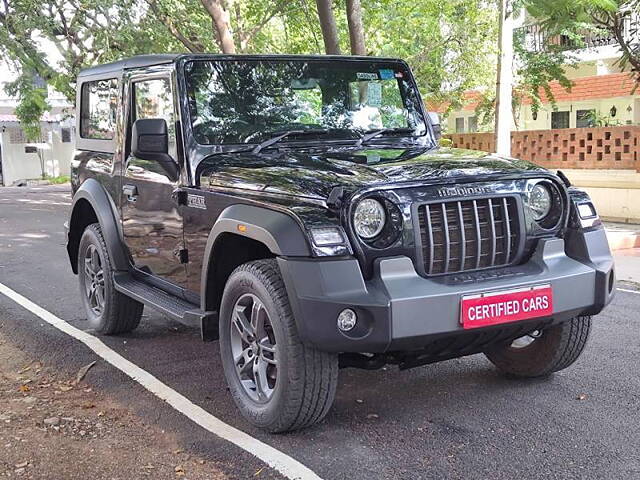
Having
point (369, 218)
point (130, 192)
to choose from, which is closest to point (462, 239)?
point (369, 218)

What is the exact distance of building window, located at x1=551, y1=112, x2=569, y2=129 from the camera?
73.5ft

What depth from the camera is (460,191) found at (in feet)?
12.5

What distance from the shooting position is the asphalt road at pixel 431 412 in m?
3.61

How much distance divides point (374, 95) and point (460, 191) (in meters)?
1.67

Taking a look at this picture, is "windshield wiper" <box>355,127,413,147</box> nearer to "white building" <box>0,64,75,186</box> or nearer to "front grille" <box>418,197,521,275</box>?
"front grille" <box>418,197,521,275</box>

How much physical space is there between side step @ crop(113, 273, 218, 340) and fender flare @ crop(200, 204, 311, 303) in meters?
0.39

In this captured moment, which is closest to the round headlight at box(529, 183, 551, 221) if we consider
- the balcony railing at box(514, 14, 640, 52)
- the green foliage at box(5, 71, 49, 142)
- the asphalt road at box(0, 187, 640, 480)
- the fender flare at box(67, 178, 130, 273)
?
the asphalt road at box(0, 187, 640, 480)

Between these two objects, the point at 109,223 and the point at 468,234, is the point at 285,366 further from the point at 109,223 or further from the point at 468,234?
the point at 109,223

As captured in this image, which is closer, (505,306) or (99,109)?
(505,306)

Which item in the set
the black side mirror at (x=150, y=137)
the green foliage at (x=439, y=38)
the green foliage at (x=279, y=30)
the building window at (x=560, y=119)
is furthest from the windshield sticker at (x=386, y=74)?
the building window at (x=560, y=119)

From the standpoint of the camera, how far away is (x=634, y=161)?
12.4 m

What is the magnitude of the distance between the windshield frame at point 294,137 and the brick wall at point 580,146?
8.16 m

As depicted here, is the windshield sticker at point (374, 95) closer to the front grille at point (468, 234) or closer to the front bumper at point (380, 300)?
the front grille at point (468, 234)

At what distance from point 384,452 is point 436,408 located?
70cm
